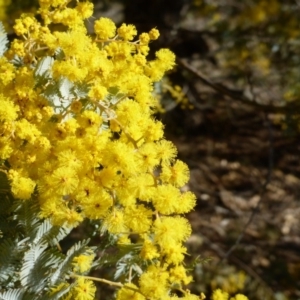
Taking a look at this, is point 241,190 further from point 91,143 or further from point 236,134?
point 91,143

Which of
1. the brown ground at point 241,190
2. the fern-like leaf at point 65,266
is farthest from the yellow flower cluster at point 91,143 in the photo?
the brown ground at point 241,190

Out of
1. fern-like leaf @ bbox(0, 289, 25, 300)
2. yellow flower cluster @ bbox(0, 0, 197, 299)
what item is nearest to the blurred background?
yellow flower cluster @ bbox(0, 0, 197, 299)

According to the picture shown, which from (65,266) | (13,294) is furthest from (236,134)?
(13,294)

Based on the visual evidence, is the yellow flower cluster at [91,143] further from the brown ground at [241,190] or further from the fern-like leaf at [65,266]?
the brown ground at [241,190]

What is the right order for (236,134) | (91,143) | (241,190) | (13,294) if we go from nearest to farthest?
(91,143) → (13,294) → (241,190) → (236,134)

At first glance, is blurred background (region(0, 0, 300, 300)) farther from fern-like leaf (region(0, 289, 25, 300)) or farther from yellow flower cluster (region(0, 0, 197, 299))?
fern-like leaf (region(0, 289, 25, 300))
